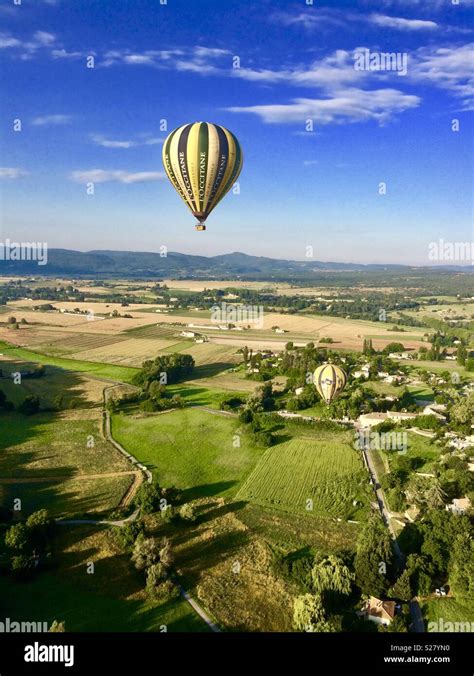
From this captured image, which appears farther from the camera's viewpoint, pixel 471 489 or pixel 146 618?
pixel 471 489

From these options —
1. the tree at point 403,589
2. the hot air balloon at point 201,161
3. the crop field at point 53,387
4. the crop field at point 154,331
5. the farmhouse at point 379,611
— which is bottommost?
the farmhouse at point 379,611

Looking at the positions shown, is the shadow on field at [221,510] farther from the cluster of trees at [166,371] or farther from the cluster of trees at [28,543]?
the cluster of trees at [166,371]

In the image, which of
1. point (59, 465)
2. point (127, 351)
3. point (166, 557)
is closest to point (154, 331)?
point (127, 351)

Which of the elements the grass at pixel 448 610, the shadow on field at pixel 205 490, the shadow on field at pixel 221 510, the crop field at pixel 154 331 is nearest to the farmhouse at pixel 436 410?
the shadow on field at pixel 205 490

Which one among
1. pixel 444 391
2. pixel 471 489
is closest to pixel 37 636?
pixel 471 489

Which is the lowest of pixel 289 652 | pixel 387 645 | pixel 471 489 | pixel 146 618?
pixel 146 618

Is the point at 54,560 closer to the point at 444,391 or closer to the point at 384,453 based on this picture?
the point at 384,453

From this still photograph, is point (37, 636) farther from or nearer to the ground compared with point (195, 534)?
farther from the ground

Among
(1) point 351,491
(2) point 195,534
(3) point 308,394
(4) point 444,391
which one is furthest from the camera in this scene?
(4) point 444,391
